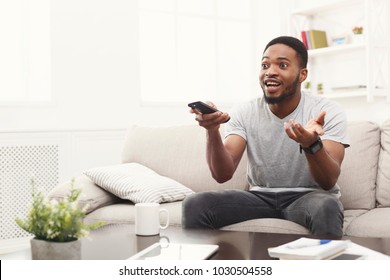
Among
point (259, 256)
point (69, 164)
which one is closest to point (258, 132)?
point (259, 256)

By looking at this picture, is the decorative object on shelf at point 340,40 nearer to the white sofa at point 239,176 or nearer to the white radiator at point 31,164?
the white sofa at point 239,176

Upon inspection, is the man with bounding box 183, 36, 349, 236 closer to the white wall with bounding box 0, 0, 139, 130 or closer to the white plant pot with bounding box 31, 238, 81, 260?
the white plant pot with bounding box 31, 238, 81, 260

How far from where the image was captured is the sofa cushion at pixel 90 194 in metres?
2.29

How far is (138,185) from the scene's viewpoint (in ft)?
7.53

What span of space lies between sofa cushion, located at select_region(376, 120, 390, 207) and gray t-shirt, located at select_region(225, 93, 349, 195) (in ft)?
1.00

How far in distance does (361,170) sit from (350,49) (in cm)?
210

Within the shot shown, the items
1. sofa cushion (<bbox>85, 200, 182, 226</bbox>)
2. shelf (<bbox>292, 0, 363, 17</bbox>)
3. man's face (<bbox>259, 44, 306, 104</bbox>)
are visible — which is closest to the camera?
man's face (<bbox>259, 44, 306, 104</bbox>)

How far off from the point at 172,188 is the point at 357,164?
2.69 feet

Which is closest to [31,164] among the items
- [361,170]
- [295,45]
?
[295,45]

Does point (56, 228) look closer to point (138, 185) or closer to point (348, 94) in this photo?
point (138, 185)

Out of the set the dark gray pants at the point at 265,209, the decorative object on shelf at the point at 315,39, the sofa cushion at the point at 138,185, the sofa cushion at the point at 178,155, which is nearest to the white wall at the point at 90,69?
the sofa cushion at the point at 178,155

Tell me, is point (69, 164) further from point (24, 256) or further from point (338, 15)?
point (338, 15)

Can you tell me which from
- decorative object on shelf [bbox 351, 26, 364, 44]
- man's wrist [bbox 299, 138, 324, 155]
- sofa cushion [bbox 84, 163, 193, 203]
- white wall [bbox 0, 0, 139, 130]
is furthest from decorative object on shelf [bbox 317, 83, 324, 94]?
man's wrist [bbox 299, 138, 324, 155]

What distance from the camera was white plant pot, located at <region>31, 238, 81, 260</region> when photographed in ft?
3.54
